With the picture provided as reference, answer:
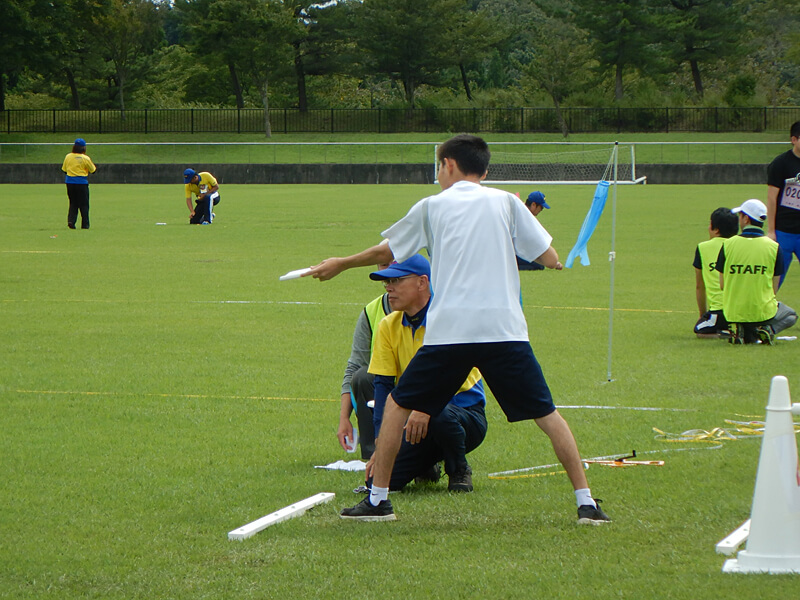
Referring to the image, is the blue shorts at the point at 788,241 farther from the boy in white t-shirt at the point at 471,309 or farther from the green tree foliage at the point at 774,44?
the green tree foliage at the point at 774,44

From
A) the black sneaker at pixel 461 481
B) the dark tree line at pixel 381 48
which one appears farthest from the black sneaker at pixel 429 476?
the dark tree line at pixel 381 48

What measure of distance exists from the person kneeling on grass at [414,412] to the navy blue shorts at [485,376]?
42cm

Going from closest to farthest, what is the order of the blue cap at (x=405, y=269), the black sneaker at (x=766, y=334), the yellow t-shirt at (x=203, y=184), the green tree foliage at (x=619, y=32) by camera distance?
the blue cap at (x=405, y=269)
the black sneaker at (x=766, y=334)
the yellow t-shirt at (x=203, y=184)
the green tree foliage at (x=619, y=32)

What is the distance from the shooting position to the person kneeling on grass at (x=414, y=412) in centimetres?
535

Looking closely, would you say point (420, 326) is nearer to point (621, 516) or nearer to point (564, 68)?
point (621, 516)

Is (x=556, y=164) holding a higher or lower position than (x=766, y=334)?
higher

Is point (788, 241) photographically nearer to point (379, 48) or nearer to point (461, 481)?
point (461, 481)

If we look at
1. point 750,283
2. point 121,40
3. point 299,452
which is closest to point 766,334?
point 750,283

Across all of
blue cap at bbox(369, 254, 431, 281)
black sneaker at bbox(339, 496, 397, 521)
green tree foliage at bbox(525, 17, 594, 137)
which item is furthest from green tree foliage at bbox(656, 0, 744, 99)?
black sneaker at bbox(339, 496, 397, 521)

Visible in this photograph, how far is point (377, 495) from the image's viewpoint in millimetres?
5031

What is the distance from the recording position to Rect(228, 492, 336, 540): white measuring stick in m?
4.82

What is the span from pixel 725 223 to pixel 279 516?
768 centimetres

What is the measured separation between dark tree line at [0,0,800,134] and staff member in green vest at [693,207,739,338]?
5410cm

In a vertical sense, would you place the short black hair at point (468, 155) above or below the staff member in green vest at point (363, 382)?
above
